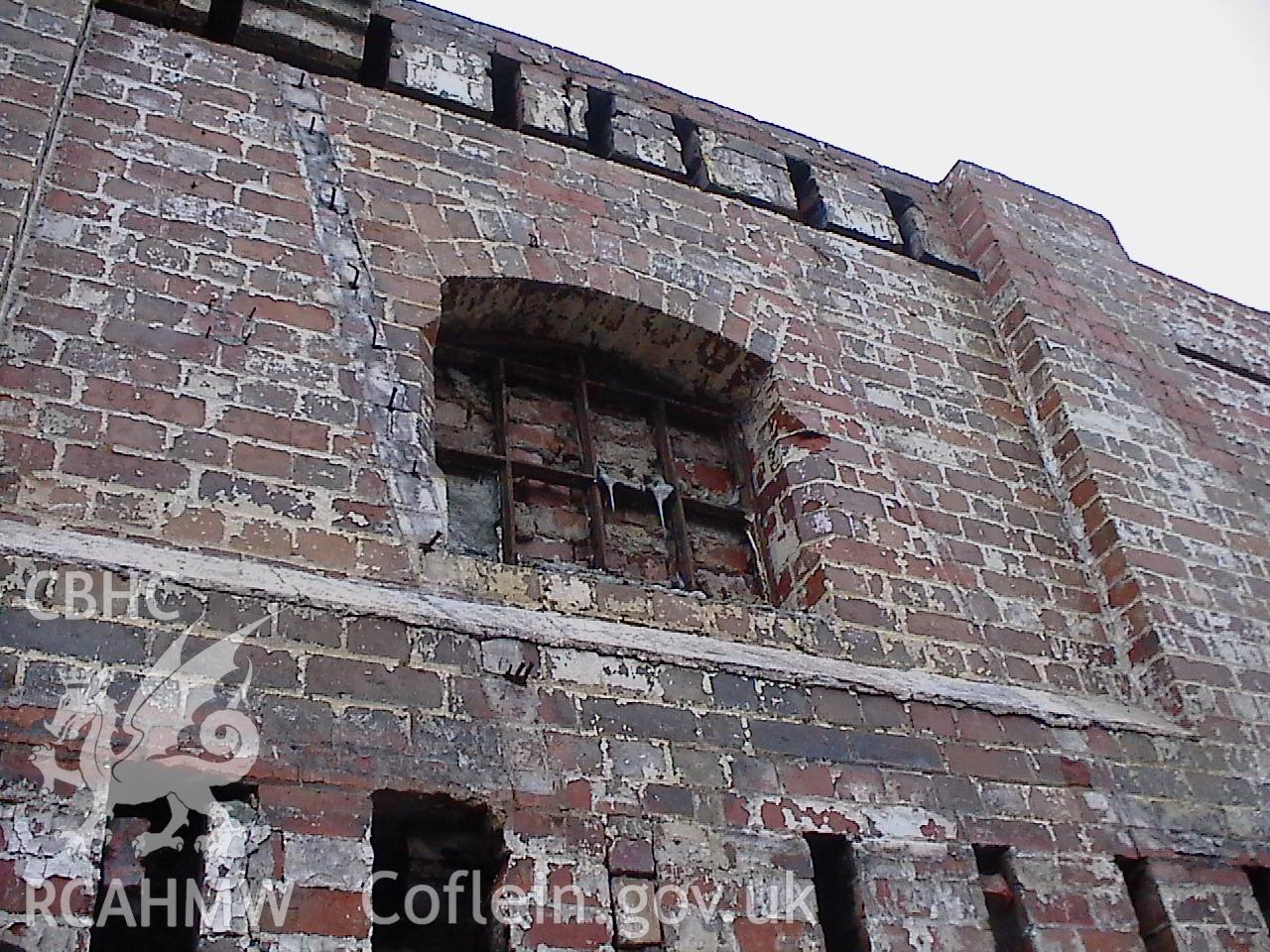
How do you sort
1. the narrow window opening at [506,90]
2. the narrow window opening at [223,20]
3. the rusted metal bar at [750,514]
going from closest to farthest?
the rusted metal bar at [750,514]
the narrow window opening at [223,20]
the narrow window opening at [506,90]

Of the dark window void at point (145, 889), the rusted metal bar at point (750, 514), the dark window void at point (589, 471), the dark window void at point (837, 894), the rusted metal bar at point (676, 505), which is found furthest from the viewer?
the rusted metal bar at point (750, 514)

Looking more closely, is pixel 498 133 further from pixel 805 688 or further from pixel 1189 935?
pixel 1189 935

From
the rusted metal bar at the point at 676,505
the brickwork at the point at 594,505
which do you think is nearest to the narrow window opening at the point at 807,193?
the brickwork at the point at 594,505

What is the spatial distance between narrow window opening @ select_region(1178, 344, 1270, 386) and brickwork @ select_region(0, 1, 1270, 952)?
436mm

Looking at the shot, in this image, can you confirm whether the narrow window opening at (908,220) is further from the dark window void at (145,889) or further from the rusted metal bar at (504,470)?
the dark window void at (145,889)

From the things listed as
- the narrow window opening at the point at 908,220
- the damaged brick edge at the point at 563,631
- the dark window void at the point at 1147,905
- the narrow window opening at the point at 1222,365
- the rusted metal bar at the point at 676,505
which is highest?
the narrow window opening at the point at 908,220

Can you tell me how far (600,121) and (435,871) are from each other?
3487 millimetres

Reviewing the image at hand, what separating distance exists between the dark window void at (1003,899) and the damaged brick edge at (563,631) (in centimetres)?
48

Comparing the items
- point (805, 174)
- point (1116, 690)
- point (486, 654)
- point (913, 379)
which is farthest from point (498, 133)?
point (1116, 690)

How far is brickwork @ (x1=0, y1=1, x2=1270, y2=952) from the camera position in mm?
3039

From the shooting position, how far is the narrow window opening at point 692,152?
541 centimetres

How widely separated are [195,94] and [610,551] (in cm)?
218

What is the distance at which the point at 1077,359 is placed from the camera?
5.48 m

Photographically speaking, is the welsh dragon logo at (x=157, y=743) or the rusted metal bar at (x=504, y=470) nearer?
the welsh dragon logo at (x=157, y=743)
